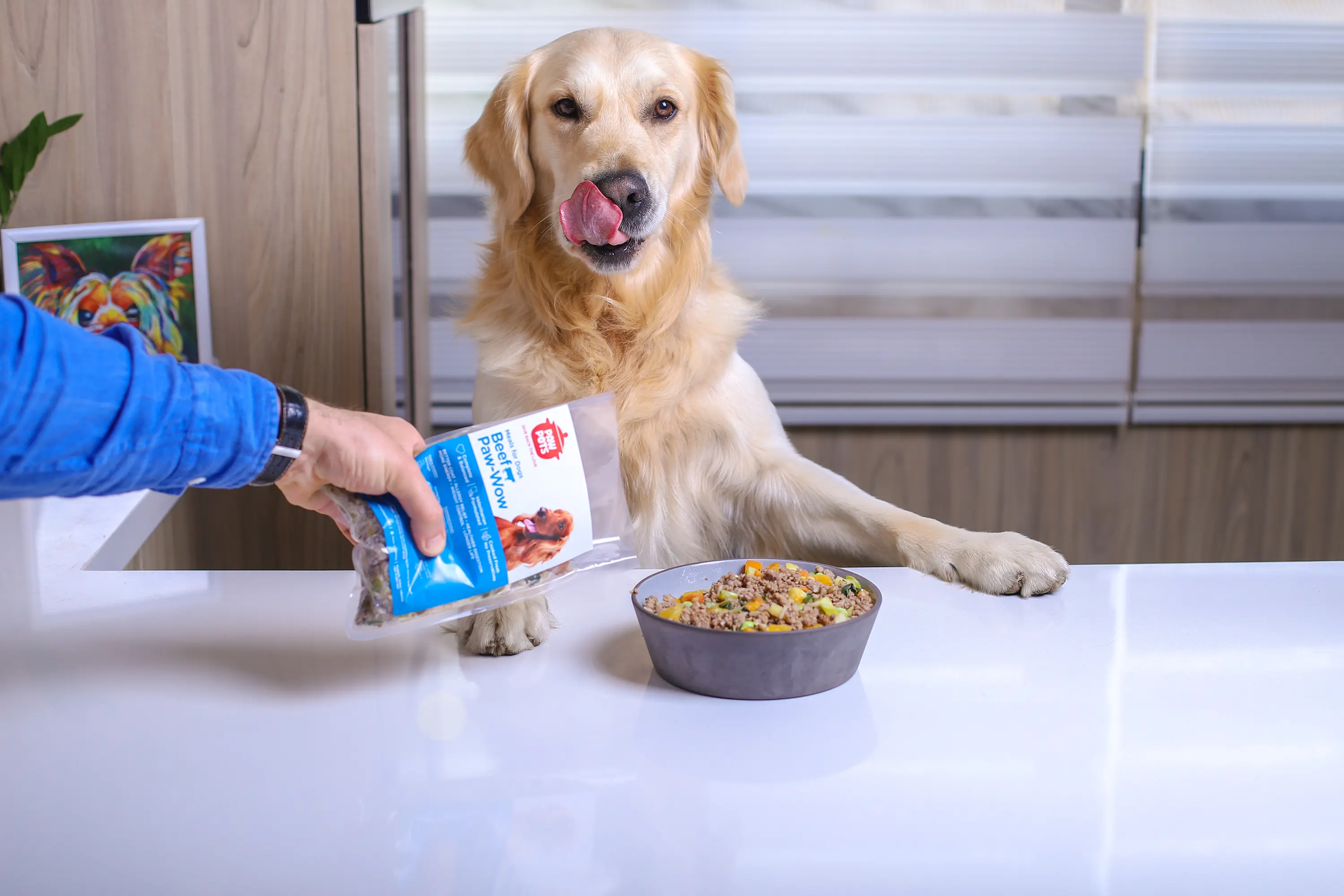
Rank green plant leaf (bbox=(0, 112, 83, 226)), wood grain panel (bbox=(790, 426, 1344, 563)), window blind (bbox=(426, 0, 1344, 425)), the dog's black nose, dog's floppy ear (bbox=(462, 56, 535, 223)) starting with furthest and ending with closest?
wood grain panel (bbox=(790, 426, 1344, 563)), window blind (bbox=(426, 0, 1344, 425)), green plant leaf (bbox=(0, 112, 83, 226)), dog's floppy ear (bbox=(462, 56, 535, 223)), the dog's black nose

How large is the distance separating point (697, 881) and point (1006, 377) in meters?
2.32

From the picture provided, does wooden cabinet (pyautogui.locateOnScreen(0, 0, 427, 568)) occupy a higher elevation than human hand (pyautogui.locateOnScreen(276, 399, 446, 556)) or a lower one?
higher

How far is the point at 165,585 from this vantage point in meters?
1.16

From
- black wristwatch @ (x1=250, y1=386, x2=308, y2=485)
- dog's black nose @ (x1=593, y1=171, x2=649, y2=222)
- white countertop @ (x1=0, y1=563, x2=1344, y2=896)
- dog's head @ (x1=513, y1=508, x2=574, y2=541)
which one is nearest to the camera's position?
white countertop @ (x1=0, y1=563, x2=1344, y2=896)

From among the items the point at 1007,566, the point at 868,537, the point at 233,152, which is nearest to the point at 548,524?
the point at 1007,566

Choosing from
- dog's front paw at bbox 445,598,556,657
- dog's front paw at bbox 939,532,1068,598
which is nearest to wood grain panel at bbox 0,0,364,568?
dog's front paw at bbox 445,598,556,657

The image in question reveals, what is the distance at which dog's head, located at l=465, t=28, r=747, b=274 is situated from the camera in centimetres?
150

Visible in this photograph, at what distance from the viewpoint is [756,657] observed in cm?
85

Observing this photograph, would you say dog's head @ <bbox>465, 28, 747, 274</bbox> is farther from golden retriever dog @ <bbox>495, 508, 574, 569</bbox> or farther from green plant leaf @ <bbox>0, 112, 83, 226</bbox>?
green plant leaf @ <bbox>0, 112, 83, 226</bbox>

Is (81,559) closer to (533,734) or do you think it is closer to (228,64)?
(533,734)

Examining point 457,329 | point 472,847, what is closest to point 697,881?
point 472,847

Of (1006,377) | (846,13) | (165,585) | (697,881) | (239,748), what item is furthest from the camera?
(1006,377)

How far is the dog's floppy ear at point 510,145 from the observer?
5.30 feet

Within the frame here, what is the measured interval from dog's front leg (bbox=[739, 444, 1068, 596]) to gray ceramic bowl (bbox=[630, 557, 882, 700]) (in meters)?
0.35
